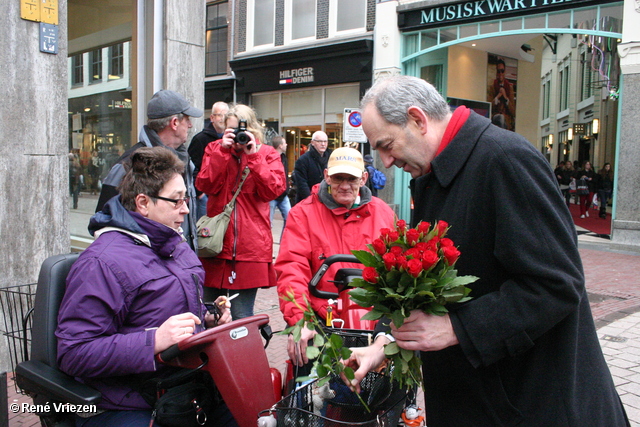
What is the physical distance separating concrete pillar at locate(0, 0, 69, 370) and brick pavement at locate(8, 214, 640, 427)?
109 centimetres

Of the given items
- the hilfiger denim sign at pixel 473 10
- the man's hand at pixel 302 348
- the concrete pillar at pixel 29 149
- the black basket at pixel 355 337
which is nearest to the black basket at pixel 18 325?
the concrete pillar at pixel 29 149

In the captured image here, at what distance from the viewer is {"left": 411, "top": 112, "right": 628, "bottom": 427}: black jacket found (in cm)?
151

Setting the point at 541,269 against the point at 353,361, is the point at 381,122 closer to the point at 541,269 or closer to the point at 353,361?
the point at 541,269

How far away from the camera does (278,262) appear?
312 centimetres

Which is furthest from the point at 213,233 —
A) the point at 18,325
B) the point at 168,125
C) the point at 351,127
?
the point at 351,127

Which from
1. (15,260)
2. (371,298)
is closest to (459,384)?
(371,298)

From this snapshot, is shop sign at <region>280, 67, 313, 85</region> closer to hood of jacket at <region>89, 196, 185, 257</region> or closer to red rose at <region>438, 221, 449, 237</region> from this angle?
hood of jacket at <region>89, 196, 185, 257</region>

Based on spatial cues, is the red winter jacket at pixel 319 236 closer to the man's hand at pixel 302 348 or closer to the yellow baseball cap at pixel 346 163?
the yellow baseball cap at pixel 346 163

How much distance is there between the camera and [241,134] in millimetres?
3990

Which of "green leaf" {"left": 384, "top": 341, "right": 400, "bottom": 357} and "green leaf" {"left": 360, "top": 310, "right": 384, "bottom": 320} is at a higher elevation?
"green leaf" {"left": 360, "top": 310, "right": 384, "bottom": 320}

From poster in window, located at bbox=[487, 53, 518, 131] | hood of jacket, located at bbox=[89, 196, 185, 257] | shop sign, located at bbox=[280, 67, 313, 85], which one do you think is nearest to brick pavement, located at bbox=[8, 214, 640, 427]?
hood of jacket, located at bbox=[89, 196, 185, 257]

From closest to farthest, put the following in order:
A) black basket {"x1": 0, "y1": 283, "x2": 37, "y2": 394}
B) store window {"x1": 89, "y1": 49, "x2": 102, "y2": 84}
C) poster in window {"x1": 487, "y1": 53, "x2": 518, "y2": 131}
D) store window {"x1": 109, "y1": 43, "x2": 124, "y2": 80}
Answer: black basket {"x1": 0, "y1": 283, "x2": 37, "y2": 394}, store window {"x1": 109, "y1": 43, "x2": 124, "y2": 80}, store window {"x1": 89, "y1": 49, "x2": 102, "y2": 84}, poster in window {"x1": 487, "y1": 53, "x2": 518, "y2": 131}

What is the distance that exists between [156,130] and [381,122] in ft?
8.48

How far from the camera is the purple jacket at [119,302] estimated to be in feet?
7.35
